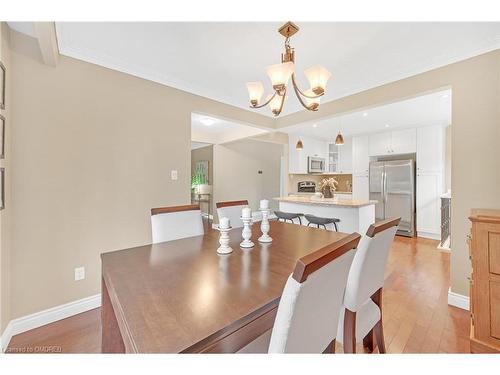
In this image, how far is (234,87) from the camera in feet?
9.32

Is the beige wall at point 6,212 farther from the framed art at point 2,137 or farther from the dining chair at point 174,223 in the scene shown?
the dining chair at point 174,223

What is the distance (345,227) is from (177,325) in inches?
117

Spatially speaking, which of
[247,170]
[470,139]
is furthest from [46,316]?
[247,170]

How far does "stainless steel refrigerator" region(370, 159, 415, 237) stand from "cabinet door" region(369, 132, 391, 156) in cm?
24

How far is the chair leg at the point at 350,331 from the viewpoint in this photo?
3.62 feet

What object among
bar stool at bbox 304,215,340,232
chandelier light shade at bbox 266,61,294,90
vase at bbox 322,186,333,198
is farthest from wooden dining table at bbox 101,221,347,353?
vase at bbox 322,186,333,198

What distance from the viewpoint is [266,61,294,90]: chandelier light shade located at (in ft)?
5.11

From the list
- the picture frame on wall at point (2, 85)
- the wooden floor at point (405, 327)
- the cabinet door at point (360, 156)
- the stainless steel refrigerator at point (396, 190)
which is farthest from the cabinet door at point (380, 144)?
the picture frame on wall at point (2, 85)

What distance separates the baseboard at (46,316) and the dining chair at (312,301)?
210 centimetres

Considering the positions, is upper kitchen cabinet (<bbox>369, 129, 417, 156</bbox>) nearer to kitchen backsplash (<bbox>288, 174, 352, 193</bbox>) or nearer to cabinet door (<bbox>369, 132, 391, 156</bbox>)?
cabinet door (<bbox>369, 132, 391, 156</bbox>)

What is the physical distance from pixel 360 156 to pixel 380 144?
48cm

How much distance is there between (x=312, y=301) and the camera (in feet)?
2.34

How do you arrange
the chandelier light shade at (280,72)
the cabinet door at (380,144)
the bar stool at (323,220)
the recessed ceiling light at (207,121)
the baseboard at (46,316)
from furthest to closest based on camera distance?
the cabinet door at (380,144), the recessed ceiling light at (207,121), the bar stool at (323,220), the baseboard at (46,316), the chandelier light shade at (280,72)
